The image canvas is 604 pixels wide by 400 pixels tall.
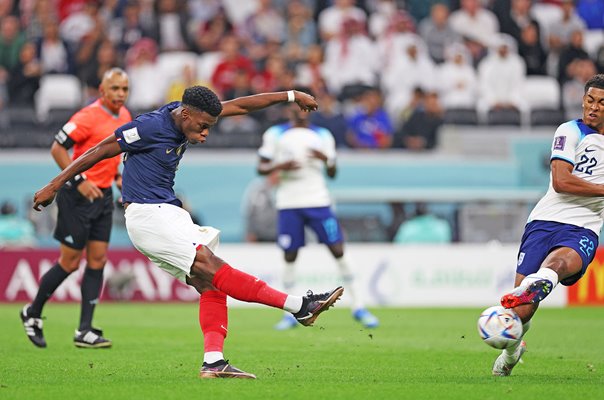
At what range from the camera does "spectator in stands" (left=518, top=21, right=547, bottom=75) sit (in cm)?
2441

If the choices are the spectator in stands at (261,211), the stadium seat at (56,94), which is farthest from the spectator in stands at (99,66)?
the spectator in stands at (261,211)

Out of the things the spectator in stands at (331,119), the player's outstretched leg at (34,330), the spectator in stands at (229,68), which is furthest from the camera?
the spectator in stands at (229,68)

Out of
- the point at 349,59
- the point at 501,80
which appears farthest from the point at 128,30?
the point at 501,80

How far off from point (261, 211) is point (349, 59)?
15.2 ft

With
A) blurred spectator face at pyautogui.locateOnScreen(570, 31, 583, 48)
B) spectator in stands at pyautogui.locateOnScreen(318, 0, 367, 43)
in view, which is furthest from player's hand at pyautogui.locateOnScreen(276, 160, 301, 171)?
blurred spectator face at pyautogui.locateOnScreen(570, 31, 583, 48)

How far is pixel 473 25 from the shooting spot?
2486cm

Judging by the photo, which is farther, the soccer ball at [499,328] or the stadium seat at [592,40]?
the stadium seat at [592,40]

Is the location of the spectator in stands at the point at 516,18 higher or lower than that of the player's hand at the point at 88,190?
higher

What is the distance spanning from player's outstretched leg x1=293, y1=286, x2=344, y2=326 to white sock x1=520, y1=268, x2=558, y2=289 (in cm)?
139

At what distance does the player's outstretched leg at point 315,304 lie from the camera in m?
8.63

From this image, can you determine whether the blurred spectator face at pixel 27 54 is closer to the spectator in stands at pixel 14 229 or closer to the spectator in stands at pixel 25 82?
the spectator in stands at pixel 25 82

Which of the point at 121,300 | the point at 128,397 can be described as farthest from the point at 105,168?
the point at 121,300

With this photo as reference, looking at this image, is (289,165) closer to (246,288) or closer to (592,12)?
(246,288)

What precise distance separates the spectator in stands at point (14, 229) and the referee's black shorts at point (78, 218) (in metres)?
8.04
